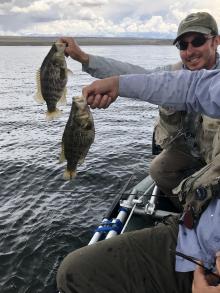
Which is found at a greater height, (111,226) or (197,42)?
(197,42)

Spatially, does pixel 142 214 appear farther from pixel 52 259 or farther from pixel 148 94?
pixel 148 94

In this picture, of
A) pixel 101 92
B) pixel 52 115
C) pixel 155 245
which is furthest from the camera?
pixel 52 115

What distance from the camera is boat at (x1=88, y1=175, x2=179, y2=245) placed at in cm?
563

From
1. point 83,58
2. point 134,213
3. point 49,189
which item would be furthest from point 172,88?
point 49,189

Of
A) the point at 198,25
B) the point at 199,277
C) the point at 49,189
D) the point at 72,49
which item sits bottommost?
the point at 49,189

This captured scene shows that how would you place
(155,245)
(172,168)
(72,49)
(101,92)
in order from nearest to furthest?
(101,92)
(155,245)
(72,49)
(172,168)

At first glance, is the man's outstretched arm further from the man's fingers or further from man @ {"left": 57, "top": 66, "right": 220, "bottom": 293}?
the man's fingers

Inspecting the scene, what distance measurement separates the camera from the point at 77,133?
3.90 metres

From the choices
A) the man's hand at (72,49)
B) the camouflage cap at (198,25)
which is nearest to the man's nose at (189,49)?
the camouflage cap at (198,25)

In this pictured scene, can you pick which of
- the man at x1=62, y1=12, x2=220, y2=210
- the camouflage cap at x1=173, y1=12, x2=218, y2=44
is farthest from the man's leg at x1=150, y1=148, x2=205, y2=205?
the camouflage cap at x1=173, y1=12, x2=218, y2=44

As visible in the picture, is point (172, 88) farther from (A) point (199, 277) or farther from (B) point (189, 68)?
(B) point (189, 68)

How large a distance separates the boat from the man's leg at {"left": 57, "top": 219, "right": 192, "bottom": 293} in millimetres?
1422

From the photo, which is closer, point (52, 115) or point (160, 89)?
point (160, 89)

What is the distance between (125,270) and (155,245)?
386 millimetres
